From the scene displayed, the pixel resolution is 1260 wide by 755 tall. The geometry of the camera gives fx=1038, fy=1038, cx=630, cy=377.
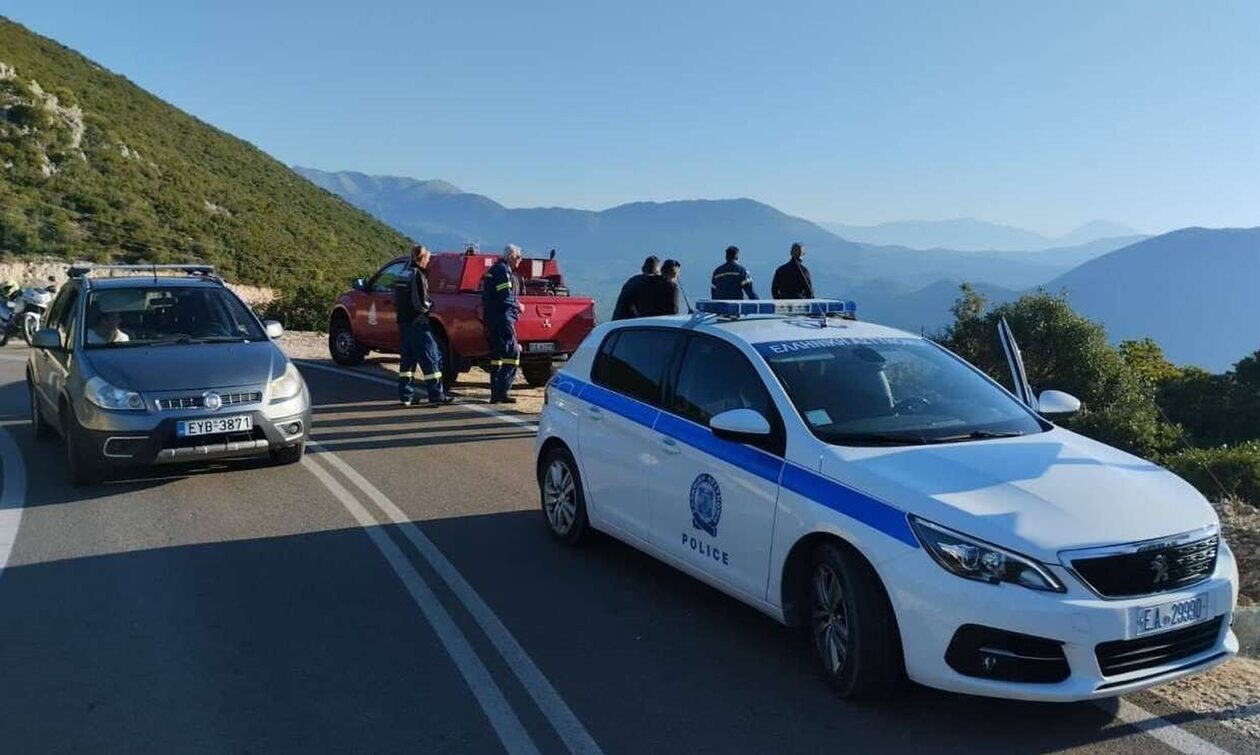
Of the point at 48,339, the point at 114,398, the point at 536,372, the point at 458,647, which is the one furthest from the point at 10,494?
the point at 536,372

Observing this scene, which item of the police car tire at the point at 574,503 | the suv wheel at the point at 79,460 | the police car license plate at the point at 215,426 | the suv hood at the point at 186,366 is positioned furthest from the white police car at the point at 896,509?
the suv wheel at the point at 79,460

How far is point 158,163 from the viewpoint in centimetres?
5791

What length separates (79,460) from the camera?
323 inches

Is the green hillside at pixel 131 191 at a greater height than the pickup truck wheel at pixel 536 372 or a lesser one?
greater

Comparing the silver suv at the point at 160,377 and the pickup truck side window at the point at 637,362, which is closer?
the pickup truck side window at the point at 637,362

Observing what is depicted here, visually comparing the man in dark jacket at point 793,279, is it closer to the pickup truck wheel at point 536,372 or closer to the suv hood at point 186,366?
the pickup truck wheel at point 536,372

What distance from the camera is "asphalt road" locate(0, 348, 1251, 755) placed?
13.6 ft

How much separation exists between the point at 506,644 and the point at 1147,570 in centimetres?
288

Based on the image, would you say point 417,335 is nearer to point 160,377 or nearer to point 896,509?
point 160,377

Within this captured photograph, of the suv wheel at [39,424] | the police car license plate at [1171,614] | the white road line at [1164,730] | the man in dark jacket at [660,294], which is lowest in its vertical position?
the suv wheel at [39,424]

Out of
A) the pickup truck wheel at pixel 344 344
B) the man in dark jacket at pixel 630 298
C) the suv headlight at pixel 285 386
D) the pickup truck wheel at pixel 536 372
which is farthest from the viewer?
the pickup truck wheel at pixel 344 344

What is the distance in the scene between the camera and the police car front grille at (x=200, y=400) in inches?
320

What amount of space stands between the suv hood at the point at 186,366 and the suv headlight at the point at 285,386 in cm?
5

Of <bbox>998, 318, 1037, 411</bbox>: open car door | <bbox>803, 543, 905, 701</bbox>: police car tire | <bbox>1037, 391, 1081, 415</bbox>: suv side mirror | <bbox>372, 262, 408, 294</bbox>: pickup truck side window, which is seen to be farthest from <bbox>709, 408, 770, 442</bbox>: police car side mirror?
<bbox>372, 262, 408, 294</bbox>: pickup truck side window
